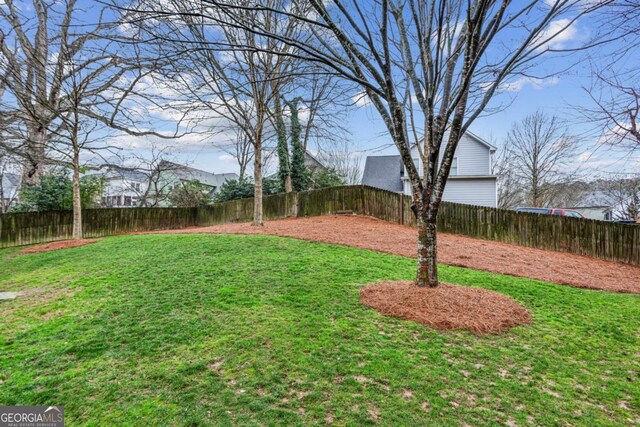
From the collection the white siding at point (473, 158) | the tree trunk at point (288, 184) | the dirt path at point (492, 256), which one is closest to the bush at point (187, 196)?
the tree trunk at point (288, 184)

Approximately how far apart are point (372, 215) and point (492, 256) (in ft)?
19.0

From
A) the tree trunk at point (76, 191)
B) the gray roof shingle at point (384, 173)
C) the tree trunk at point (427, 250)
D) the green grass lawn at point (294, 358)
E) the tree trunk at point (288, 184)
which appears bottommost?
the green grass lawn at point (294, 358)

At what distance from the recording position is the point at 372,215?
1301cm

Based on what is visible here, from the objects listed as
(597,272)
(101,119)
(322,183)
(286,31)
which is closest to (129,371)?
(597,272)

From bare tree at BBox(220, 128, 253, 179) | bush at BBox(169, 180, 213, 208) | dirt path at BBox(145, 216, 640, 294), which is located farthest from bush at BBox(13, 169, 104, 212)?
bare tree at BBox(220, 128, 253, 179)

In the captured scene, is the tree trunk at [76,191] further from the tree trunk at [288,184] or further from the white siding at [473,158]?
the white siding at [473,158]

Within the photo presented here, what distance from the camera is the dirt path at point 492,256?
249 inches

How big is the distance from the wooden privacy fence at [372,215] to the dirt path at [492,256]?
21.9 inches

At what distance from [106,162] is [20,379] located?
1229cm

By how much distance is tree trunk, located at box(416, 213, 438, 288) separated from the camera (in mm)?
3959

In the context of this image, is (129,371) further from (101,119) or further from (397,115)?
→ (101,119)

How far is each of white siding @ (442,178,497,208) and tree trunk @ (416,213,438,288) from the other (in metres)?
15.2

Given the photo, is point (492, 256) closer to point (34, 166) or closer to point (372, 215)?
point (372, 215)

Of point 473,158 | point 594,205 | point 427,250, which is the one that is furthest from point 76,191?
point 594,205
